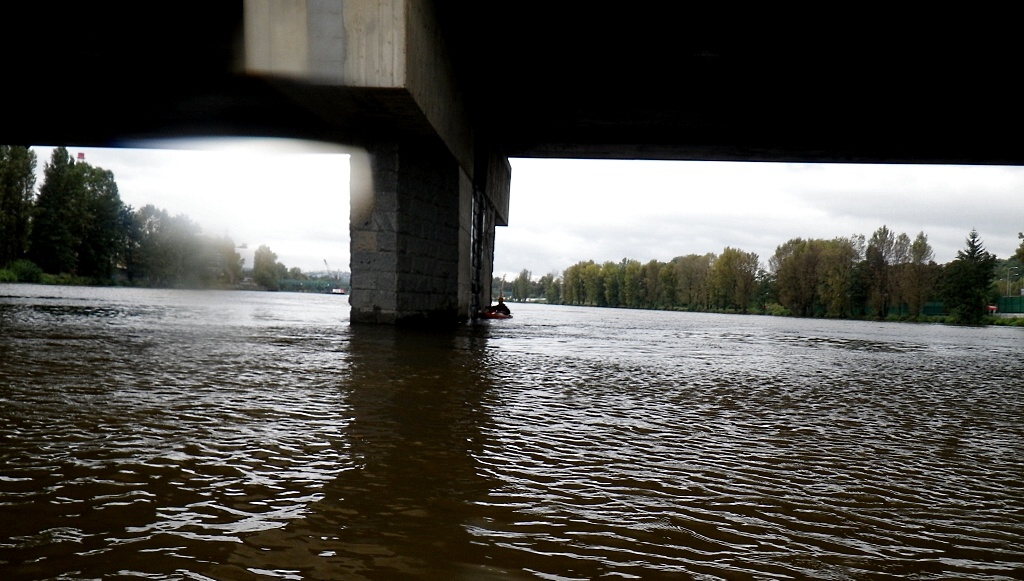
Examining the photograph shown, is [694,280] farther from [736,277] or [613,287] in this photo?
[613,287]

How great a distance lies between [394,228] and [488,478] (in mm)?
16916

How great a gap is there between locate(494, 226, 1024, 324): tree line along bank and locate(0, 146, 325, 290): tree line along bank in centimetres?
5256

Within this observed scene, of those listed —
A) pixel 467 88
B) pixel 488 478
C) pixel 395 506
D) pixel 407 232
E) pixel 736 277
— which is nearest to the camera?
pixel 395 506

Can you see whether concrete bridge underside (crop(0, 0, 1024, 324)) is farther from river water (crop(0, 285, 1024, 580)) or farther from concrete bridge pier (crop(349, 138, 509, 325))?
river water (crop(0, 285, 1024, 580))

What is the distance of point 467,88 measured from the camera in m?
21.5

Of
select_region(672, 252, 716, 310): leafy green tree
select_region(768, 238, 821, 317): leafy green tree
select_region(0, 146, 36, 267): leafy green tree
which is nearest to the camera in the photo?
select_region(0, 146, 36, 267): leafy green tree

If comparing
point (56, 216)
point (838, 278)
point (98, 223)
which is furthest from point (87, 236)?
point (838, 278)

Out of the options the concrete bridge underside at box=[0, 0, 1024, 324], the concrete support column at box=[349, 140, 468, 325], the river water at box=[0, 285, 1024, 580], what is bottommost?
the river water at box=[0, 285, 1024, 580]

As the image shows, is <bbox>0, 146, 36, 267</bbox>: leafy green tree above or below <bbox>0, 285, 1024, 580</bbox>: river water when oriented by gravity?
above

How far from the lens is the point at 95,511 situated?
311cm

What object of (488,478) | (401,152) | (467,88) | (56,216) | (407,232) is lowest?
(488,478)

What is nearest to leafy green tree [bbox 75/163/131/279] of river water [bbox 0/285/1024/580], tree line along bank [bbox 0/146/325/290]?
tree line along bank [bbox 0/146/325/290]

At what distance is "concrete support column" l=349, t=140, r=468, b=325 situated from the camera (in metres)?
20.4

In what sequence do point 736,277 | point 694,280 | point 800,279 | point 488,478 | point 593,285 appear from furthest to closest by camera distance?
1. point 593,285
2. point 694,280
3. point 736,277
4. point 800,279
5. point 488,478
